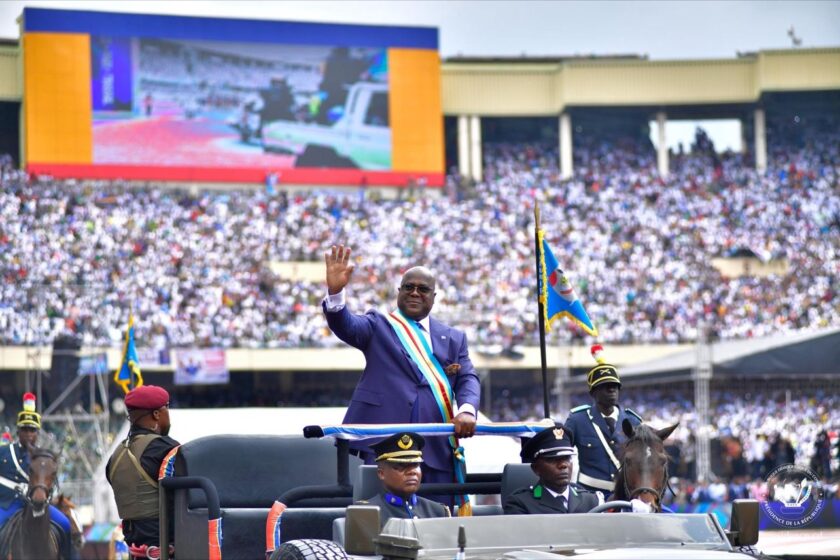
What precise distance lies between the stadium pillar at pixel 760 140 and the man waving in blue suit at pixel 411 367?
173ft

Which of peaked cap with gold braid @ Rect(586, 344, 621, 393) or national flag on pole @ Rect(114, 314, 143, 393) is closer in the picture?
peaked cap with gold braid @ Rect(586, 344, 621, 393)

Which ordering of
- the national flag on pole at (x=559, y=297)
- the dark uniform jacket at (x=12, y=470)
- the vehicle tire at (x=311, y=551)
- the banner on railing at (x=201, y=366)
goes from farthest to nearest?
A: the banner on railing at (x=201, y=366), the dark uniform jacket at (x=12, y=470), the national flag on pole at (x=559, y=297), the vehicle tire at (x=311, y=551)

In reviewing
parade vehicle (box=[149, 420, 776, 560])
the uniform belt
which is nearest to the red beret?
parade vehicle (box=[149, 420, 776, 560])

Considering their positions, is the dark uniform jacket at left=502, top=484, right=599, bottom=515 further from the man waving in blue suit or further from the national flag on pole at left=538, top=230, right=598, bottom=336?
the national flag on pole at left=538, top=230, right=598, bottom=336

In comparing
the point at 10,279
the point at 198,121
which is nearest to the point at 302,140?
the point at 198,121

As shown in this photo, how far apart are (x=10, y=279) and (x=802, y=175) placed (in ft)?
95.8

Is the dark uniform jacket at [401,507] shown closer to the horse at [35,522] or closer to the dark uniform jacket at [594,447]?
the dark uniform jacket at [594,447]

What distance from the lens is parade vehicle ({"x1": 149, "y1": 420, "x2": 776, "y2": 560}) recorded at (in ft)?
20.8

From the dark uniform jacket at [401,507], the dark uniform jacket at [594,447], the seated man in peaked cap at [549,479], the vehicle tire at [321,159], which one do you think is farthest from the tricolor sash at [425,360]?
the vehicle tire at [321,159]

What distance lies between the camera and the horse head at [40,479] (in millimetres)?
15008

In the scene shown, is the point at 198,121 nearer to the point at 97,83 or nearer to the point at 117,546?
the point at 97,83

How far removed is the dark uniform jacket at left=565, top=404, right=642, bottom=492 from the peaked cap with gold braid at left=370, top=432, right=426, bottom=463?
3220 mm

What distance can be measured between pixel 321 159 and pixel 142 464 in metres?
52.3

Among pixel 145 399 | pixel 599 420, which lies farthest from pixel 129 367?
pixel 145 399
